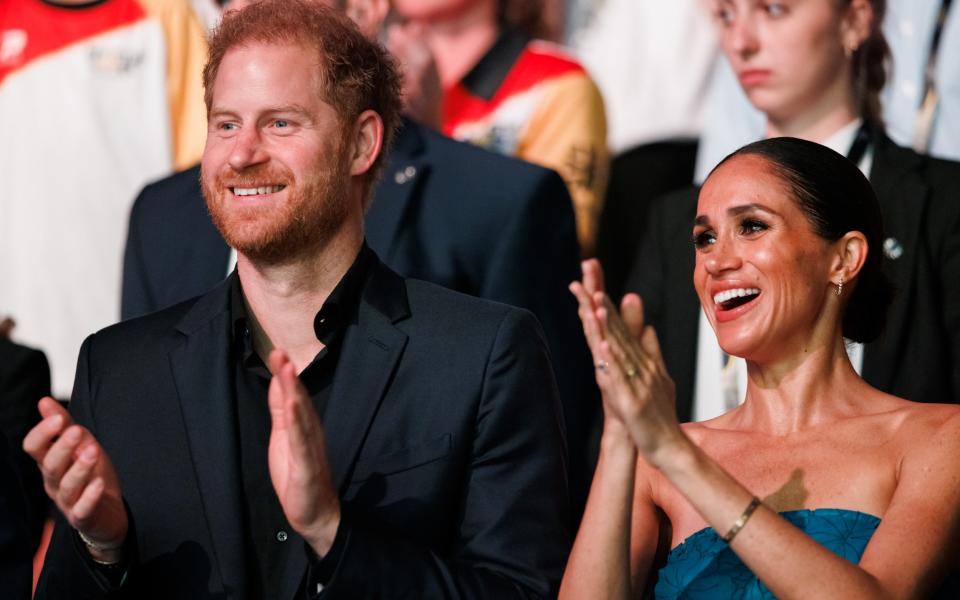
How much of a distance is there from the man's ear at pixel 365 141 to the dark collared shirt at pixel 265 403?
15cm

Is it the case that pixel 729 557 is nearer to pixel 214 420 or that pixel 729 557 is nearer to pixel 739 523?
pixel 739 523

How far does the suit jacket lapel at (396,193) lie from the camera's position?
11.6ft

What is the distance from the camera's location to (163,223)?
361 centimetres

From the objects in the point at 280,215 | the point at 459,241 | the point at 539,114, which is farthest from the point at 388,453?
the point at 539,114

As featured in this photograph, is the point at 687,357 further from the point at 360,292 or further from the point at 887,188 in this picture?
the point at 360,292

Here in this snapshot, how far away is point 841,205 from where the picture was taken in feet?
9.12

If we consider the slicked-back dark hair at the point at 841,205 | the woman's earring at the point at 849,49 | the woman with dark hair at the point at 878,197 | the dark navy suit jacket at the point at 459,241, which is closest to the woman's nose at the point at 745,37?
the woman with dark hair at the point at 878,197

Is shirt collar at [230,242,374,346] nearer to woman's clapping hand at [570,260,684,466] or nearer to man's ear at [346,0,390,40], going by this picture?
woman's clapping hand at [570,260,684,466]

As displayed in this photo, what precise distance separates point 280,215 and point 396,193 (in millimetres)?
838

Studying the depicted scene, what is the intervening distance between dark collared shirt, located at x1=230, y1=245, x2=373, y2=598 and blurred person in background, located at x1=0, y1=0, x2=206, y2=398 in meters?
1.52

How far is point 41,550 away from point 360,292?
3.45ft

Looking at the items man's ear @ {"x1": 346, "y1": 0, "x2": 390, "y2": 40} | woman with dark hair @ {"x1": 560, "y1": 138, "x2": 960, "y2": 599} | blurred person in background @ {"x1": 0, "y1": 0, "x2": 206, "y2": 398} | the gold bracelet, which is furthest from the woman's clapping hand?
blurred person in background @ {"x1": 0, "y1": 0, "x2": 206, "y2": 398}

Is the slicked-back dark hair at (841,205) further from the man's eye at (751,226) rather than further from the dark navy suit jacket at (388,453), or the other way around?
the dark navy suit jacket at (388,453)

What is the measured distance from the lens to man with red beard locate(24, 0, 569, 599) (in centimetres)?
261
